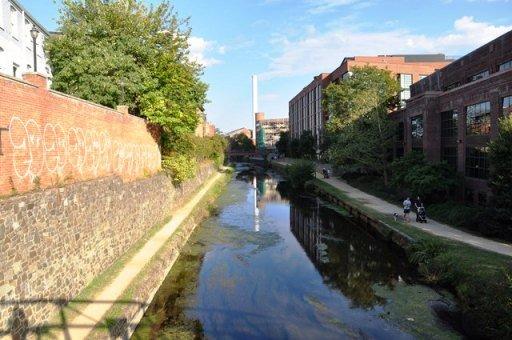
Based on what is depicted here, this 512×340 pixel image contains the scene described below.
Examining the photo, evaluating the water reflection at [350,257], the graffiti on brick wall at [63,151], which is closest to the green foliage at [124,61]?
the graffiti on brick wall at [63,151]

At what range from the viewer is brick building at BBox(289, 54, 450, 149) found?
219 feet

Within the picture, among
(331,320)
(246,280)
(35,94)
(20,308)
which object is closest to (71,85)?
(35,94)

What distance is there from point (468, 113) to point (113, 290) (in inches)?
999

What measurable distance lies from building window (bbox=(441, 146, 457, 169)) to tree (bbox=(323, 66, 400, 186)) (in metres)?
8.16

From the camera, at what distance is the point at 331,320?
14234 millimetres

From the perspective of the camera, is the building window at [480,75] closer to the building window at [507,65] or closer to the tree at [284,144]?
the building window at [507,65]

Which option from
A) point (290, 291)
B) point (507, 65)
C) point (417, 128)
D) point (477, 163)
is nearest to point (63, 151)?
point (290, 291)

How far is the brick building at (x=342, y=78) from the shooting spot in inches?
2630

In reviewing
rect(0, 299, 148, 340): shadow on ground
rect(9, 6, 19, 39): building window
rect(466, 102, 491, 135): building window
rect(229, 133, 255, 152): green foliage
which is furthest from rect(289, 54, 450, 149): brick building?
rect(0, 299, 148, 340): shadow on ground

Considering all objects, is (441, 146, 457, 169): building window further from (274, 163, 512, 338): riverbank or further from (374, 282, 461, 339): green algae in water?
(374, 282, 461, 339): green algae in water

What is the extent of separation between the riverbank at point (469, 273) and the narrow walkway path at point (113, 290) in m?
10.7

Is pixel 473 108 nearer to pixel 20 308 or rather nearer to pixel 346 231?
pixel 346 231

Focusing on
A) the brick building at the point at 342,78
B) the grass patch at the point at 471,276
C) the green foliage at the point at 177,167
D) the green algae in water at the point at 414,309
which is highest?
the brick building at the point at 342,78

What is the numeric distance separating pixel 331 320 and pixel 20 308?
906 cm
